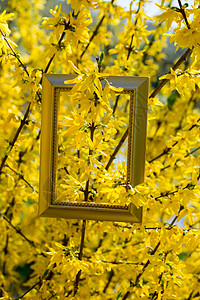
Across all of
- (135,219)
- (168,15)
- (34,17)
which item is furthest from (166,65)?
(135,219)

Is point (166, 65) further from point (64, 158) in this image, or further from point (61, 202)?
point (61, 202)

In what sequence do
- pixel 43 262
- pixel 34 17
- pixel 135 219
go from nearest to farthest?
pixel 135 219 < pixel 43 262 < pixel 34 17

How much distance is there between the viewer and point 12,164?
108cm

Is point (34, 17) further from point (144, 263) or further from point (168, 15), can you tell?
point (144, 263)

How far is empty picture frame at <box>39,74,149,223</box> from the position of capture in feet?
2.61

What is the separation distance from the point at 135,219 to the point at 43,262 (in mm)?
539

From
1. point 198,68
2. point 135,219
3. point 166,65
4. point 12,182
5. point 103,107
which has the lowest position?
point 135,219

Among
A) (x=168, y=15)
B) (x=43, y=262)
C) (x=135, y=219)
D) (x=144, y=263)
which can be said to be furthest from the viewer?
(x=43, y=262)

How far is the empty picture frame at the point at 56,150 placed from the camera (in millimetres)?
796

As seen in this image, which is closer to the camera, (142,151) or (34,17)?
(142,151)

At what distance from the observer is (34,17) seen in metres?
1.48

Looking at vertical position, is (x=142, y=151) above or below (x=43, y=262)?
above

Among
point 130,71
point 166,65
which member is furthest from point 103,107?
A: point 166,65

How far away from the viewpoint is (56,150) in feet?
2.76
